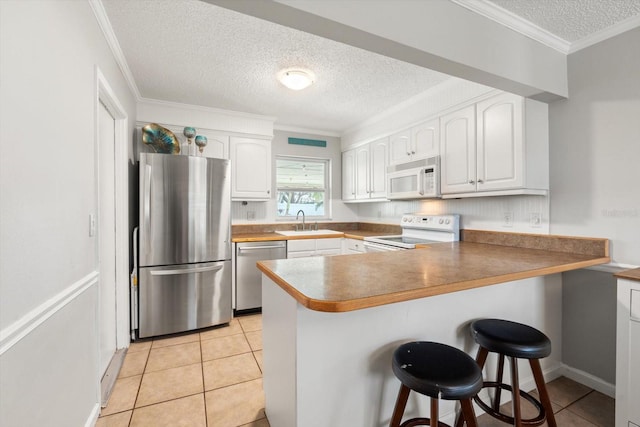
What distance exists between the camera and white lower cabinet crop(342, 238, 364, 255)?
3.50 meters

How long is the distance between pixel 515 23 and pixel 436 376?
209cm

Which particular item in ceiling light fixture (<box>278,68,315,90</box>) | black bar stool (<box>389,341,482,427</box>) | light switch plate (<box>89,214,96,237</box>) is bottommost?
black bar stool (<box>389,341,482,427</box>)

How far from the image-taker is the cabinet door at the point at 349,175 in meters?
4.25

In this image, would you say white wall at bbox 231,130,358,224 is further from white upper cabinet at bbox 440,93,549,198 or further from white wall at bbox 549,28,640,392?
white wall at bbox 549,28,640,392

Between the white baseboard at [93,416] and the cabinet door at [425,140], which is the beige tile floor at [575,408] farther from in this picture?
the white baseboard at [93,416]

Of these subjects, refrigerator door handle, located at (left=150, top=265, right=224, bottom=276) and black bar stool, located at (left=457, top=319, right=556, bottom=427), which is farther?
refrigerator door handle, located at (left=150, top=265, right=224, bottom=276)

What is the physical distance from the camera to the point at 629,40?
70.8 inches

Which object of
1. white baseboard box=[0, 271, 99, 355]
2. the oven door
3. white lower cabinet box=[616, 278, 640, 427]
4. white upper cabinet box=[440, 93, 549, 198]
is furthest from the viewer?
the oven door

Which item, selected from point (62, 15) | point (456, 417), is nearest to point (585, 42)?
point (456, 417)

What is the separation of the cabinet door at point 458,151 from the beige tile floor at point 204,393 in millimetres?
1606

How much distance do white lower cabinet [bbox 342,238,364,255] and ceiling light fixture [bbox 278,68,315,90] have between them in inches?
74.5

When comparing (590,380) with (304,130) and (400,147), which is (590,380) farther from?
(304,130)

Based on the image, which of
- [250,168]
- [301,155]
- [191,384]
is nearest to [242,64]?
[250,168]

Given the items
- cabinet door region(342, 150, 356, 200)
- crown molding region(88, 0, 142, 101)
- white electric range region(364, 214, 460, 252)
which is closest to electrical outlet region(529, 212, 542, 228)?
white electric range region(364, 214, 460, 252)
